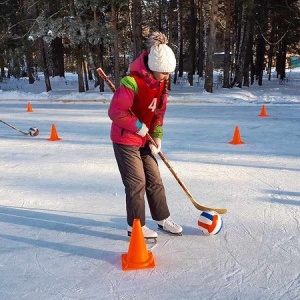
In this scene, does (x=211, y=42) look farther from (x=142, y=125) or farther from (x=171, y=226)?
(x=142, y=125)

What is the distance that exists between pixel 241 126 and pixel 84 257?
6857 mm

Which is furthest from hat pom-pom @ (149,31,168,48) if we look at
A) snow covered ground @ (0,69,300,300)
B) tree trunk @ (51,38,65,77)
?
tree trunk @ (51,38,65,77)

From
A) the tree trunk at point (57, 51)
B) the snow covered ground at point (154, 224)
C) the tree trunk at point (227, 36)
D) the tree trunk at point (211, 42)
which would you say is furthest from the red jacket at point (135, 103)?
the tree trunk at point (57, 51)

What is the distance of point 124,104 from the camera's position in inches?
113

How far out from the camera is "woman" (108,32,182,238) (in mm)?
2857

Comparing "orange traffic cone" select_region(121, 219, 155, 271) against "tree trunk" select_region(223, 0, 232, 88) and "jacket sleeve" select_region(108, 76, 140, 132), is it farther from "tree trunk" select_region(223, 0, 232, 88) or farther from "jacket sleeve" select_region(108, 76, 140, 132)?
"tree trunk" select_region(223, 0, 232, 88)

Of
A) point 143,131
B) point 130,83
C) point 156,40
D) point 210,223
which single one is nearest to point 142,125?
point 143,131

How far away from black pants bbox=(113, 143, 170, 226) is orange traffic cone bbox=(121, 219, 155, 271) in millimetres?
Answer: 282

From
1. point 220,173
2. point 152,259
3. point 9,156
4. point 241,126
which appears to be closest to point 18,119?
point 9,156

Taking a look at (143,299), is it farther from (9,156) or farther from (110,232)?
(9,156)

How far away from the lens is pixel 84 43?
19734 millimetres

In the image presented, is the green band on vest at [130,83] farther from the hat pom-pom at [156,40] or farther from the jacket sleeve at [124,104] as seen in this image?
the hat pom-pom at [156,40]

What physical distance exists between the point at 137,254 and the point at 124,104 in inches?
42.5

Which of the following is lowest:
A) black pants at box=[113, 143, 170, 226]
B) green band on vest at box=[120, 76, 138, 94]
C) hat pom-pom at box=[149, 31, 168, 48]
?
black pants at box=[113, 143, 170, 226]
